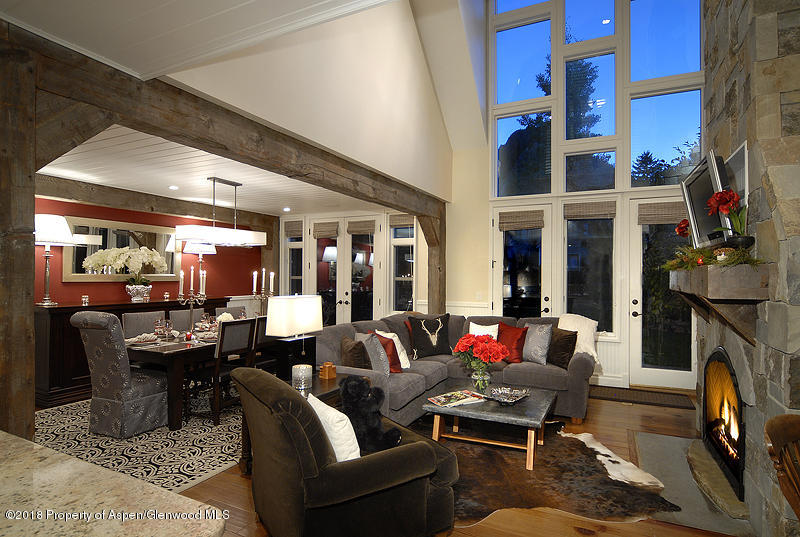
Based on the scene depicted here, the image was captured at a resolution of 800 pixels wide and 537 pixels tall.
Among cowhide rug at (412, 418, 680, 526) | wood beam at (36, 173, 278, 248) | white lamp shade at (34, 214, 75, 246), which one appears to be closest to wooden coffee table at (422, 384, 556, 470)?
cowhide rug at (412, 418, 680, 526)

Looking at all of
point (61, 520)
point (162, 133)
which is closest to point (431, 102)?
point (162, 133)

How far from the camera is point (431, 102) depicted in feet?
19.7

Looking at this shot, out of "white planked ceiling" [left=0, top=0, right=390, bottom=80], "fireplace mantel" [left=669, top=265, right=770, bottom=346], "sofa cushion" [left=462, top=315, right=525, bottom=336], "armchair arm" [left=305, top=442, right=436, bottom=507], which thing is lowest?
"armchair arm" [left=305, top=442, right=436, bottom=507]

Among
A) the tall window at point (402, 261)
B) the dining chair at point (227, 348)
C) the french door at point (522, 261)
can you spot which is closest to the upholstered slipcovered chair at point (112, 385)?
the dining chair at point (227, 348)

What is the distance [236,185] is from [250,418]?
408 centimetres

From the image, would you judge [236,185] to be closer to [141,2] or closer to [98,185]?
[98,185]

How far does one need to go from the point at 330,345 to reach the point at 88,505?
333cm

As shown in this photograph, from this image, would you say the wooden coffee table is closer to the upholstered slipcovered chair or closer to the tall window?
the upholstered slipcovered chair

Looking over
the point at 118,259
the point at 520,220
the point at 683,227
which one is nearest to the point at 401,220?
the point at 520,220

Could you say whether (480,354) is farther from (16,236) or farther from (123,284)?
(123,284)

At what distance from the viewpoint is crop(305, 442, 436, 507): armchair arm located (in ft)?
6.13

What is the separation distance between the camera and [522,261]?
6391 millimetres

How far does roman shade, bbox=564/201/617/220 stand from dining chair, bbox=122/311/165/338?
5.24 meters

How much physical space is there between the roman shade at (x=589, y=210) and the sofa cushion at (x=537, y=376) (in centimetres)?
239
